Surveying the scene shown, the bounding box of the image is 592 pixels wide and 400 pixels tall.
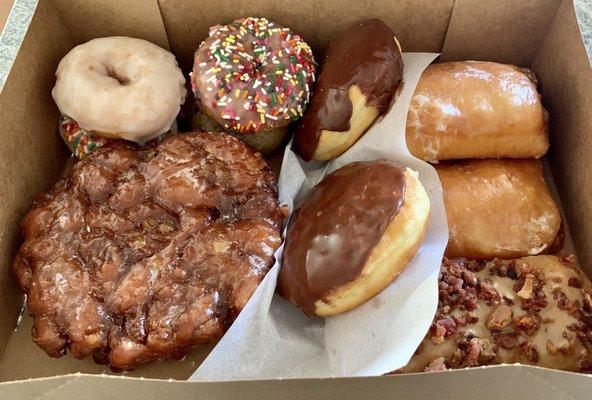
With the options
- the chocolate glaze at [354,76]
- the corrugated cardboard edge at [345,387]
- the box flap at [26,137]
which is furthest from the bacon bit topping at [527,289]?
the box flap at [26,137]

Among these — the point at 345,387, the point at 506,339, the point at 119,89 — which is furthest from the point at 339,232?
the point at 119,89

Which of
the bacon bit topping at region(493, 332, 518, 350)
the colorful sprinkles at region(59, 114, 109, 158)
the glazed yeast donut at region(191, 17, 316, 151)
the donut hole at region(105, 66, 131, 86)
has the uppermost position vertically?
the glazed yeast donut at region(191, 17, 316, 151)

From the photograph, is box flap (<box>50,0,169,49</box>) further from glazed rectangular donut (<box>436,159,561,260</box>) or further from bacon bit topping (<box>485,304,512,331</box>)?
bacon bit topping (<box>485,304,512,331</box>)

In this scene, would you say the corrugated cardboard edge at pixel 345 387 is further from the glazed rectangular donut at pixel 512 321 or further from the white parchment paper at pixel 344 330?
the glazed rectangular donut at pixel 512 321

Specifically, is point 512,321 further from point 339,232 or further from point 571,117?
point 571,117

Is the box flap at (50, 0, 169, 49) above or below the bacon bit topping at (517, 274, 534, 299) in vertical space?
above

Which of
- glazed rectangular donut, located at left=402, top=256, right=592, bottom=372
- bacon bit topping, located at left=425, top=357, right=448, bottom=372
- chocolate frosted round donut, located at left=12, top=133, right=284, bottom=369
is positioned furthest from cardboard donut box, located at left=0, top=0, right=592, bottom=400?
bacon bit topping, located at left=425, top=357, right=448, bottom=372

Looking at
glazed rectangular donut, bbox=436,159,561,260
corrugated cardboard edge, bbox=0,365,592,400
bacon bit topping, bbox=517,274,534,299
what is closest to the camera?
corrugated cardboard edge, bbox=0,365,592,400
